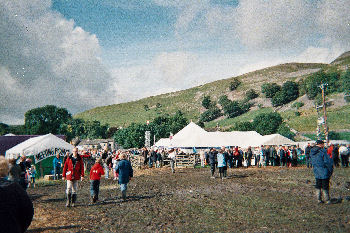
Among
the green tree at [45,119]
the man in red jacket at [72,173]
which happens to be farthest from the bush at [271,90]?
the man in red jacket at [72,173]

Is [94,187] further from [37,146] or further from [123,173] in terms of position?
[37,146]

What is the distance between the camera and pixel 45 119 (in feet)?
294

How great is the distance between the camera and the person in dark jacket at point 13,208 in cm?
264

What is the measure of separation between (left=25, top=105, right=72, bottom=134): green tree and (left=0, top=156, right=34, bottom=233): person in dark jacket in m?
91.1

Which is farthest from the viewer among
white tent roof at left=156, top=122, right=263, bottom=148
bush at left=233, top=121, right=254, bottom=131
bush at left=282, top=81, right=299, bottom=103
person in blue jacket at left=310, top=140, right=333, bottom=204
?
bush at left=282, top=81, right=299, bottom=103

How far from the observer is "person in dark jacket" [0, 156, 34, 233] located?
104 inches

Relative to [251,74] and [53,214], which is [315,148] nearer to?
[53,214]

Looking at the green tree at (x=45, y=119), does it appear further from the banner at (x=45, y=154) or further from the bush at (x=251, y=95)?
the bush at (x=251, y=95)

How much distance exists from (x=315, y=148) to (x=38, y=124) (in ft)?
291

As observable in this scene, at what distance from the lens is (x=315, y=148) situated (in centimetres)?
985

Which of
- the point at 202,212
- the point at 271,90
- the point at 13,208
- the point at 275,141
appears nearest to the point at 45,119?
the point at 275,141

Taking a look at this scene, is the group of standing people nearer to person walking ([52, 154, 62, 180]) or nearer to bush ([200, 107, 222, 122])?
person walking ([52, 154, 62, 180])

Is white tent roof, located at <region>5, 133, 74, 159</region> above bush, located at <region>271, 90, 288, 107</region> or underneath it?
underneath

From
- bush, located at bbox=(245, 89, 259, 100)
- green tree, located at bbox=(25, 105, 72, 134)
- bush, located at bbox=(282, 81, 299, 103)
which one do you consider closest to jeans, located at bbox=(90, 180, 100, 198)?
green tree, located at bbox=(25, 105, 72, 134)
